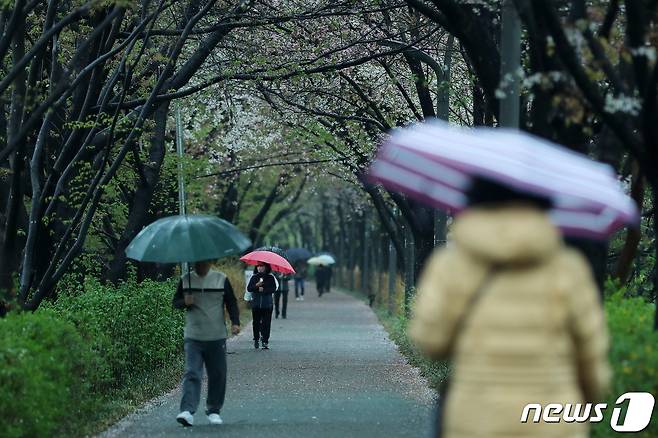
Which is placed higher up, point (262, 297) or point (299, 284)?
point (262, 297)

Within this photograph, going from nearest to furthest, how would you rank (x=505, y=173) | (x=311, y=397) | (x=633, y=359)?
1. (x=505, y=173)
2. (x=633, y=359)
3. (x=311, y=397)

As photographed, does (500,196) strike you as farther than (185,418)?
No

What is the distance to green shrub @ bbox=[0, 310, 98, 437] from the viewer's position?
10570 mm

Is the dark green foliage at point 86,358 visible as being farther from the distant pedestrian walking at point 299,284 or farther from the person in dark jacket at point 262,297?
the distant pedestrian walking at point 299,284

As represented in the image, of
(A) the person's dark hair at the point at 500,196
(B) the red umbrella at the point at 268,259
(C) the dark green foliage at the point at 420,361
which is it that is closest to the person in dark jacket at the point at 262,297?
(B) the red umbrella at the point at 268,259

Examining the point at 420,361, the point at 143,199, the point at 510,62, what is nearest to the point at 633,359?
the point at 510,62

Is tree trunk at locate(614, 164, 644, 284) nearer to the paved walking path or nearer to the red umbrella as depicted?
the paved walking path

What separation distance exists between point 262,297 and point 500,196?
2276cm

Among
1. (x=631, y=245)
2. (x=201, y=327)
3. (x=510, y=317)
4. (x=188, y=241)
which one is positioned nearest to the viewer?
(x=510, y=317)

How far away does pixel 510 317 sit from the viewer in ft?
17.8

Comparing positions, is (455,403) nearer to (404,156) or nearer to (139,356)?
(404,156)

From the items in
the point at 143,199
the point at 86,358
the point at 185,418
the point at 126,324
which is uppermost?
the point at 143,199

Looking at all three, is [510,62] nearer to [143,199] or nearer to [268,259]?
[143,199]

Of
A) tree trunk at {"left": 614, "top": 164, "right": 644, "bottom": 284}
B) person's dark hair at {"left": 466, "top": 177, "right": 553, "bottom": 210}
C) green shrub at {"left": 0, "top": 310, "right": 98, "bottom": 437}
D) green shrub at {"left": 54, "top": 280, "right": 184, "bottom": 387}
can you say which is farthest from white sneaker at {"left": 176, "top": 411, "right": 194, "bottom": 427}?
person's dark hair at {"left": 466, "top": 177, "right": 553, "bottom": 210}
